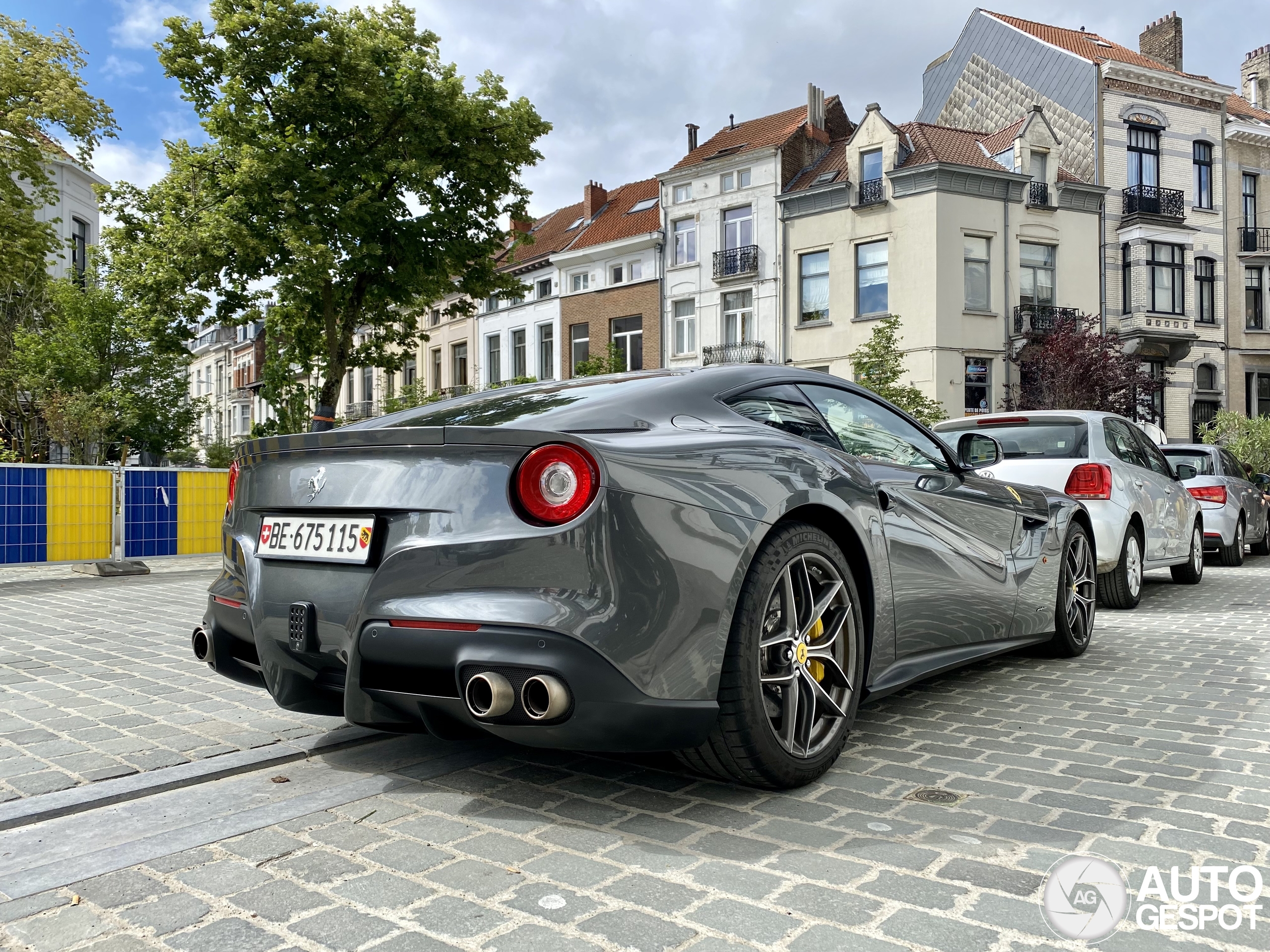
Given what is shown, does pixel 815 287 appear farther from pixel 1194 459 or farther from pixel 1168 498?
pixel 1168 498

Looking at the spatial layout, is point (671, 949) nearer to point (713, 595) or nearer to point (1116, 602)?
point (713, 595)

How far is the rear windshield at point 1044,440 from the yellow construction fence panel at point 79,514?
9.99 m

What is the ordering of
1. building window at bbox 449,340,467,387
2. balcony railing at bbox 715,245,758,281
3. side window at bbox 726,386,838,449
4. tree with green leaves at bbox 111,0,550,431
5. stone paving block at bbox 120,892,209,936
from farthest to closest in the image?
1. building window at bbox 449,340,467,387
2. balcony railing at bbox 715,245,758,281
3. tree with green leaves at bbox 111,0,550,431
4. side window at bbox 726,386,838,449
5. stone paving block at bbox 120,892,209,936

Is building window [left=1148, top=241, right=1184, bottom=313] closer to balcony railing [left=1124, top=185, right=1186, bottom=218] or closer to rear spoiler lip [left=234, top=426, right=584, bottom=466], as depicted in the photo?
balcony railing [left=1124, top=185, right=1186, bottom=218]

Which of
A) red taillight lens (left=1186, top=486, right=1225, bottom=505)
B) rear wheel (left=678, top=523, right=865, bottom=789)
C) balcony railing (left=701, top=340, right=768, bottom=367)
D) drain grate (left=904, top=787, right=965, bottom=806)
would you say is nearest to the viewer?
rear wheel (left=678, top=523, right=865, bottom=789)

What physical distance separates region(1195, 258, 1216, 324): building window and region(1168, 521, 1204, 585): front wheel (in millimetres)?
25843

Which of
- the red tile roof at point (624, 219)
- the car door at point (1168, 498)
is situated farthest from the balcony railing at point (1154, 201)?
the car door at point (1168, 498)

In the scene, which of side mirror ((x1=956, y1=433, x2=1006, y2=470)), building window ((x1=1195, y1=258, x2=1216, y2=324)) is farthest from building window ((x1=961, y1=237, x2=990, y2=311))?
side mirror ((x1=956, y1=433, x2=1006, y2=470))

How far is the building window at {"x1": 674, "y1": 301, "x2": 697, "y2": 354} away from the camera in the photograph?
34.6 meters

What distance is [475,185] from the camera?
20078mm

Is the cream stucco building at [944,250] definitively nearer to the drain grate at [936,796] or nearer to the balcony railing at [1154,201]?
the balcony railing at [1154,201]

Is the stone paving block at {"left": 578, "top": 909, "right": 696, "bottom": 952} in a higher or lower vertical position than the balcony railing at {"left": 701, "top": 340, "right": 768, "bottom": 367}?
lower

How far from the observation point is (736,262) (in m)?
32.9

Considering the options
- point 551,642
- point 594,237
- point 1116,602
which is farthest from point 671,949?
point 594,237
